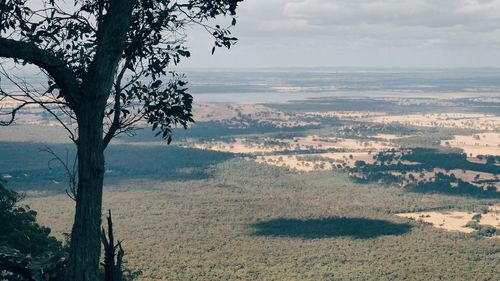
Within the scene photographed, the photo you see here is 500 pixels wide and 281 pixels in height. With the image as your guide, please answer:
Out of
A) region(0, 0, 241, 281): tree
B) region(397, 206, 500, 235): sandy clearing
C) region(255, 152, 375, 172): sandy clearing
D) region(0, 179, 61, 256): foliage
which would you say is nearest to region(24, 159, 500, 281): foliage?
region(397, 206, 500, 235): sandy clearing

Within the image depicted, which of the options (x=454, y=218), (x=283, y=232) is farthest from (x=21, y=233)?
(x=454, y=218)

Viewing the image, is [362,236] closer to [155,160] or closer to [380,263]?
[380,263]

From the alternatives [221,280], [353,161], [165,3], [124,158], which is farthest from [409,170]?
[165,3]

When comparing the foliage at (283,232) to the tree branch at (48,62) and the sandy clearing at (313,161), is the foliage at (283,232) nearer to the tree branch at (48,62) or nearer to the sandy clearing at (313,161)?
the sandy clearing at (313,161)

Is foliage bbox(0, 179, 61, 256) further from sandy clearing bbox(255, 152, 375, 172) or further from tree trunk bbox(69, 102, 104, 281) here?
sandy clearing bbox(255, 152, 375, 172)

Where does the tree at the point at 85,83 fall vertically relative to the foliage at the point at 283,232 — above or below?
above

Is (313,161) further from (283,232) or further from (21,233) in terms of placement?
(21,233)

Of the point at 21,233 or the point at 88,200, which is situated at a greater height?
the point at 88,200

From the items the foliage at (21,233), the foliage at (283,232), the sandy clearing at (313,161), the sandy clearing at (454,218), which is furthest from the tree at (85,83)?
the sandy clearing at (313,161)
